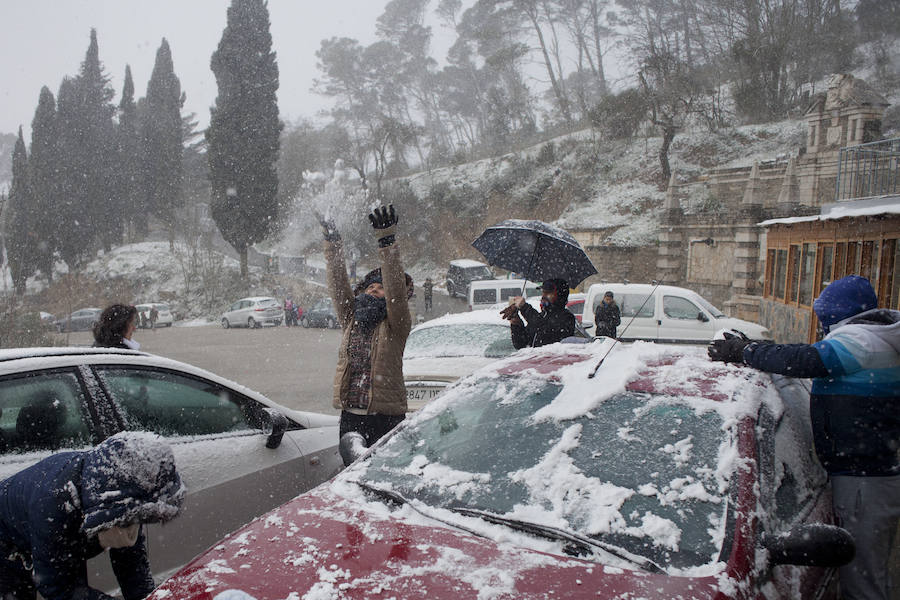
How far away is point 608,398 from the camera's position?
266 cm

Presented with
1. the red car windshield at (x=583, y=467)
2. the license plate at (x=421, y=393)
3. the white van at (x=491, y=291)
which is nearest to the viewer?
the red car windshield at (x=583, y=467)

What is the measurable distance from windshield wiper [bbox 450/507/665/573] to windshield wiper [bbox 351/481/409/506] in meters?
0.34

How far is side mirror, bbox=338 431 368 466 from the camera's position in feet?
9.70

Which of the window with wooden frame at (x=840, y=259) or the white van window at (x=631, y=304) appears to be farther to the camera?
the white van window at (x=631, y=304)

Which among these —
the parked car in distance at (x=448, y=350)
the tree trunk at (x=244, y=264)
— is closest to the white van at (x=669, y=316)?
the parked car in distance at (x=448, y=350)

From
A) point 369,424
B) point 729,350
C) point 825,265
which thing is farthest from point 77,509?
point 825,265

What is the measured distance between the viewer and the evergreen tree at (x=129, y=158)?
41.5 metres

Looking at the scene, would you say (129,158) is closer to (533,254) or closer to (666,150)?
(666,150)

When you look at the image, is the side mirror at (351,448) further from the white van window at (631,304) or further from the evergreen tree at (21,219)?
the evergreen tree at (21,219)

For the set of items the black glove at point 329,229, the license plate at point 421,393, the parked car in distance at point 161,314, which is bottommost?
the parked car in distance at point 161,314

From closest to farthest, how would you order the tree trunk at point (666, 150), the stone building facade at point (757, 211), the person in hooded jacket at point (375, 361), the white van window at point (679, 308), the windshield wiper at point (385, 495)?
1. the windshield wiper at point (385, 495)
2. the person in hooded jacket at point (375, 361)
3. the white van window at point (679, 308)
4. the stone building facade at point (757, 211)
5. the tree trunk at point (666, 150)

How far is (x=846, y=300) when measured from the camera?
9.56 ft

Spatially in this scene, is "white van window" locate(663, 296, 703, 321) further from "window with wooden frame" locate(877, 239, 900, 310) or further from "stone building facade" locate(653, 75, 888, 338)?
"stone building facade" locate(653, 75, 888, 338)

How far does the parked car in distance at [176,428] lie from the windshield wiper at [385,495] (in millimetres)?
1010
